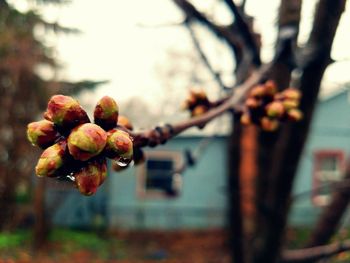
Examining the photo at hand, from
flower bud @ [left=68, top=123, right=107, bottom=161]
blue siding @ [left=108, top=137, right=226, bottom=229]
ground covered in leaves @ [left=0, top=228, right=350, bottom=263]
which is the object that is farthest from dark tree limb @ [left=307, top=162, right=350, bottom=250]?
blue siding @ [left=108, top=137, right=226, bottom=229]

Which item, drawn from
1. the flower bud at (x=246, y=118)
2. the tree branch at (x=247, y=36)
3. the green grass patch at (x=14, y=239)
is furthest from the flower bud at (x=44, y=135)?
the green grass patch at (x=14, y=239)

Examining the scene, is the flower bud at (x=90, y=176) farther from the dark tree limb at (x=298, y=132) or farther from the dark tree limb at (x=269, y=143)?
the dark tree limb at (x=269, y=143)

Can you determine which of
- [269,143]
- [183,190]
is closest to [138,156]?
[269,143]

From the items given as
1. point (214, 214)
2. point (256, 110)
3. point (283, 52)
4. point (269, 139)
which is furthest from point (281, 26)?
point (214, 214)

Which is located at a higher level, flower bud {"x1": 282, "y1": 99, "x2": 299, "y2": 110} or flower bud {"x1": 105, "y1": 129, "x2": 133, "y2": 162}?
flower bud {"x1": 282, "y1": 99, "x2": 299, "y2": 110}

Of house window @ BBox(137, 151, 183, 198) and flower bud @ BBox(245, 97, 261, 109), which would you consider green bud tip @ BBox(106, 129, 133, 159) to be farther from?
house window @ BBox(137, 151, 183, 198)
